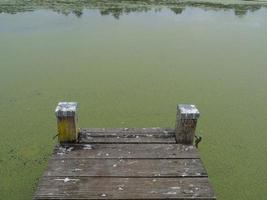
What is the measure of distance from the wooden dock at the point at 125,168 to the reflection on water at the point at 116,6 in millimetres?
4979

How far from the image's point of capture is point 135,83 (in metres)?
4.18

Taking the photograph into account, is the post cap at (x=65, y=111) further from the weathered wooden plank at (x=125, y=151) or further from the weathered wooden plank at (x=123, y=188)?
the weathered wooden plank at (x=123, y=188)

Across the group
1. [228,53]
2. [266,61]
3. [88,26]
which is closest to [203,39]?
[228,53]

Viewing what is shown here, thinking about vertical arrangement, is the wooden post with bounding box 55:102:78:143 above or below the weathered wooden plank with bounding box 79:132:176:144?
above

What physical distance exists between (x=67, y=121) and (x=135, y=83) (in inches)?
73.1

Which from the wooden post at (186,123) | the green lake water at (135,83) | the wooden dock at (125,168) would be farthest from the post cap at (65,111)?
the wooden post at (186,123)

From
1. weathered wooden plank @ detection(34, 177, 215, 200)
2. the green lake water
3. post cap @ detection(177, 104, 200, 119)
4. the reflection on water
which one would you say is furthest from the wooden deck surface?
the reflection on water

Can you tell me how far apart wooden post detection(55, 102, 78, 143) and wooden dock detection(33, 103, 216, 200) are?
0.20 feet

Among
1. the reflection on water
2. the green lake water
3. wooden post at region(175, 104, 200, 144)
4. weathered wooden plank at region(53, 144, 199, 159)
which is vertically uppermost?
wooden post at region(175, 104, 200, 144)

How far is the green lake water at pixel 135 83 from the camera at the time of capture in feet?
9.56

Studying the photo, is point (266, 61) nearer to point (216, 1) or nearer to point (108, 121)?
point (108, 121)

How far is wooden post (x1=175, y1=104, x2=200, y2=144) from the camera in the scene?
246 cm

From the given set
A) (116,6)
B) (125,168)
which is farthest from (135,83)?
(116,6)

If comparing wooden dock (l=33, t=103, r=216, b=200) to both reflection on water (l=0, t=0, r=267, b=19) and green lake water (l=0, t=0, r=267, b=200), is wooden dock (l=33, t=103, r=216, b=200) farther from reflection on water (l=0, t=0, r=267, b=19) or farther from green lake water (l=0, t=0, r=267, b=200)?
reflection on water (l=0, t=0, r=267, b=19)
